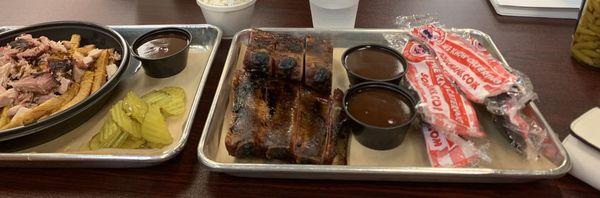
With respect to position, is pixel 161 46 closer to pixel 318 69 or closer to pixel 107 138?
pixel 107 138

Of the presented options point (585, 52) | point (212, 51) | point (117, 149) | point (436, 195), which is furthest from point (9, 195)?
point (585, 52)

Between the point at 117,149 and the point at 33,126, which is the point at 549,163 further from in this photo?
the point at 33,126

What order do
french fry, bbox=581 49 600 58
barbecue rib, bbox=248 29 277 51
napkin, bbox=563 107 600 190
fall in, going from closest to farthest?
napkin, bbox=563 107 600 190, barbecue rib, bbox=248 29 277 51, french fry, bbox=581 49 600 58

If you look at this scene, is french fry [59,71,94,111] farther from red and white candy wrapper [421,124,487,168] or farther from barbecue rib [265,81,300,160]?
red and white candy wrapper [421,124,487,168]

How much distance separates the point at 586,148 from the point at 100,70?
5.35 feet

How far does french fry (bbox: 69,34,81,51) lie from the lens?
1569 mm

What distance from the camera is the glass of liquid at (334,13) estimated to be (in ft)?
5.72

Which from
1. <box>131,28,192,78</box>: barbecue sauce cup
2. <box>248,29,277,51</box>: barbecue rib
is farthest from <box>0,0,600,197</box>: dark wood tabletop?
<box>248,29,277,51</box>: barbecue rib

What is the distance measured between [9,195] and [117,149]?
0.32 metres

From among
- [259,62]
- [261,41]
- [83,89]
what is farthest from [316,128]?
[83,89]

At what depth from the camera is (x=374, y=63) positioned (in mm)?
1420

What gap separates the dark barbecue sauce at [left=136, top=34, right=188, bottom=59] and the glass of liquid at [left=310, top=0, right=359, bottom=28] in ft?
2.01

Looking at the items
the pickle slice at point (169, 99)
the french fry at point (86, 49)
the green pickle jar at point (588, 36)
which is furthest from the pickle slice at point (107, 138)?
the green pickle jar at point (588, 36)

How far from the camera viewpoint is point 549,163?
1128mm
